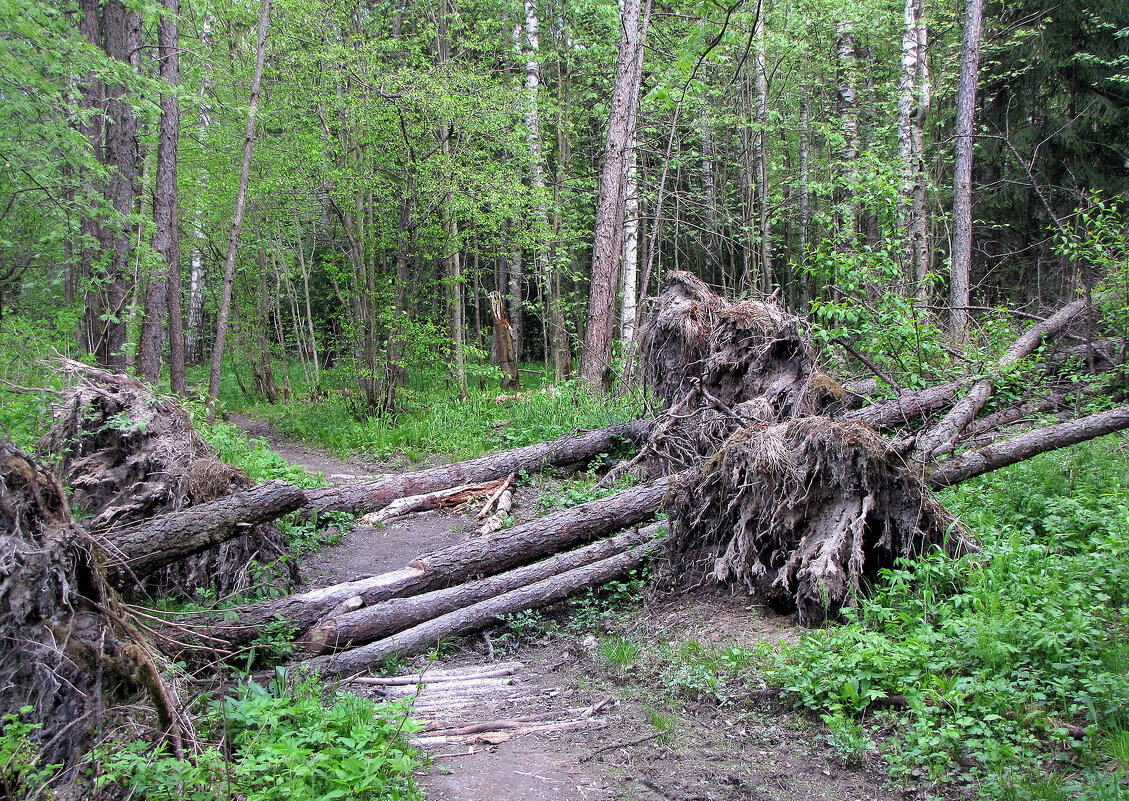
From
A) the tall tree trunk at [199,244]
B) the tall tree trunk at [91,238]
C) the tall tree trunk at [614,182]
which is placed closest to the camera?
the tall tree trunk at [91,238]

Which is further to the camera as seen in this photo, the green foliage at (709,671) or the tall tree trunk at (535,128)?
the tall tree trunk at (535,128)

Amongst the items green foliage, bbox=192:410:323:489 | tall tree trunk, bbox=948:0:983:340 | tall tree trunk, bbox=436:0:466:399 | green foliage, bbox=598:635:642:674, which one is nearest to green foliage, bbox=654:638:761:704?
green foliage, bbox=598:635:642:674

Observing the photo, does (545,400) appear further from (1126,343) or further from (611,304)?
(1126,343)

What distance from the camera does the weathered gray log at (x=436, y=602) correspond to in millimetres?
4832

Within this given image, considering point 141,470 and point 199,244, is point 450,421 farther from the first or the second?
point 199,244

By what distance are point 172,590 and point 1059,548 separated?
6.62 meters

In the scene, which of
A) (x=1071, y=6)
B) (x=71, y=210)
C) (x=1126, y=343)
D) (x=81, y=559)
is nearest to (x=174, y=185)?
(x=71, y=210)

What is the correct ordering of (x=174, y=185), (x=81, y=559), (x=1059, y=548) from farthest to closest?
(x=174, y=185), (x=1059, y=548), (x=81, y=559)

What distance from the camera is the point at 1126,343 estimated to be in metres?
7.18

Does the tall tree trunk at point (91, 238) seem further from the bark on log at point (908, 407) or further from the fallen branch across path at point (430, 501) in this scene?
the bark on log at point (908, 407)

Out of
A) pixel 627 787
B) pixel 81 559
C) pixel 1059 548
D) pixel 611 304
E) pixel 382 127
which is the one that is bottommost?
pixel 627 787

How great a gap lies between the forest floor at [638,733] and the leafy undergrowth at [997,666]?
25 centimetres

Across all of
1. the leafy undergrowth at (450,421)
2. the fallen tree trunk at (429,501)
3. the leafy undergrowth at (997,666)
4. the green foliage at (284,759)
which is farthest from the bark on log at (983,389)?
the fallen tree trunk at (429,501)

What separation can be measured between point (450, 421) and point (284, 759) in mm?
8809
